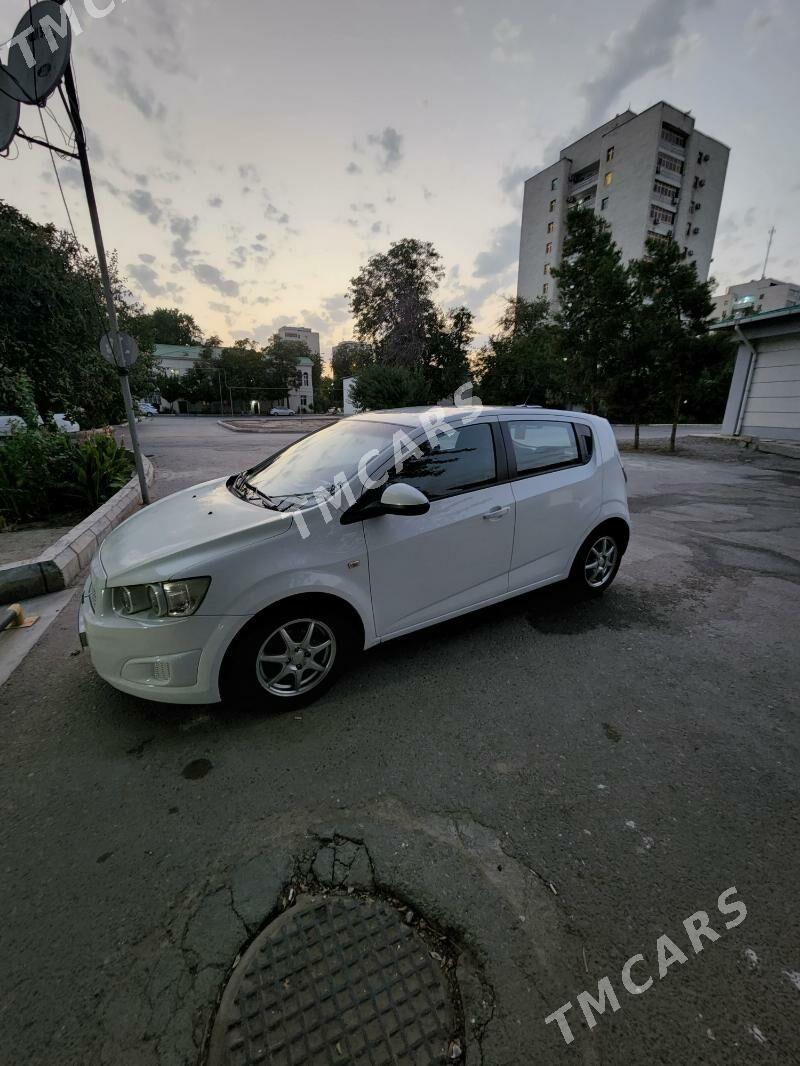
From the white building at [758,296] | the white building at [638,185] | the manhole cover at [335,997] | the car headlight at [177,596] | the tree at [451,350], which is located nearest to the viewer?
the manhole cover at [335,997]

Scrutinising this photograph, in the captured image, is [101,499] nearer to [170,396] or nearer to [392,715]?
[392,715]

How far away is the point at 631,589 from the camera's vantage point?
433cm

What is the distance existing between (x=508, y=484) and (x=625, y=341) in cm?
1415

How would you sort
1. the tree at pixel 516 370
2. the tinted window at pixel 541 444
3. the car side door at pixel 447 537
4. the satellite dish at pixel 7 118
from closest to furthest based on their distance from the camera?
the car side door at pixel 447 537 < the tinted window at pixel 541 444 < the satellite dish at pixel 7 118 < the tree at pixel 516 370

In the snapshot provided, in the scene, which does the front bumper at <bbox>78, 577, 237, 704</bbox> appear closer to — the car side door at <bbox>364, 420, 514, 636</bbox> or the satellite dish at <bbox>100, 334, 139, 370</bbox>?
the car side door at <bbox>364, 420, 514, 636</bbox>

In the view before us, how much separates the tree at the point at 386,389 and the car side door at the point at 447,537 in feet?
71.2

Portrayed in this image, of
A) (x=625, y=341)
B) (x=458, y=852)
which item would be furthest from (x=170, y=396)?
(x=458, y=852)

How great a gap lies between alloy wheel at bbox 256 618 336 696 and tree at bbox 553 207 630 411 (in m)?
15.5

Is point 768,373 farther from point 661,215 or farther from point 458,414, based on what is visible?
point 661,215

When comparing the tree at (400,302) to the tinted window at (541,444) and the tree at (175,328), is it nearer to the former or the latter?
the tinted window at (541,444)

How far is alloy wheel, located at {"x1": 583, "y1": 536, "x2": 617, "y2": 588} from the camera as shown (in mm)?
3891

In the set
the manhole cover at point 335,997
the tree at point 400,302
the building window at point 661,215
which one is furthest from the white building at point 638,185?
the manhole cover at point 335,997

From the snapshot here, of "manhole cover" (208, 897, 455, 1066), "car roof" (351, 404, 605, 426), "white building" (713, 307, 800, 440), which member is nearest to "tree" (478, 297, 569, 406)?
"white building" (713, 307, 800, 440)

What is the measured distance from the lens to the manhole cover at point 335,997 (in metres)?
1.29
